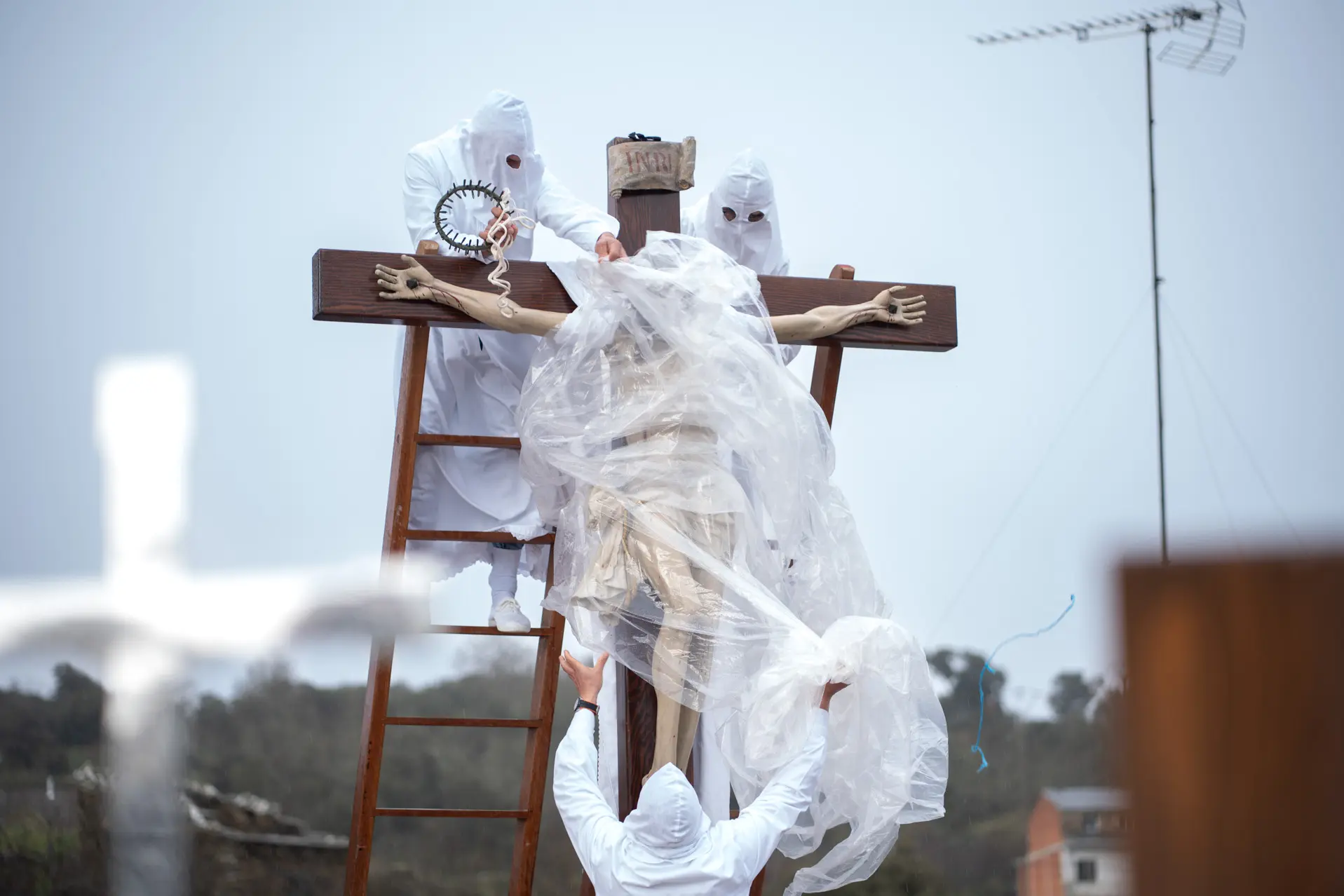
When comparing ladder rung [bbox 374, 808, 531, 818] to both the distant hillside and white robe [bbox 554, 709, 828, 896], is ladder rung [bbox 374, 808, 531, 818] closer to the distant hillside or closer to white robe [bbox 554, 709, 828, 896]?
white robe [bbox 554, 709, 828, 896]

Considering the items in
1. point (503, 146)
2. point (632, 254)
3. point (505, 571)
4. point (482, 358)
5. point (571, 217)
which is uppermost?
point (503, 146)

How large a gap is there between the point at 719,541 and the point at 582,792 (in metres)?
0.61

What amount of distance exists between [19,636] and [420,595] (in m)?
2.08

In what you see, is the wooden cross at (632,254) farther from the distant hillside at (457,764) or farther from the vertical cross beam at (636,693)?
the distant hillside at (457,764)

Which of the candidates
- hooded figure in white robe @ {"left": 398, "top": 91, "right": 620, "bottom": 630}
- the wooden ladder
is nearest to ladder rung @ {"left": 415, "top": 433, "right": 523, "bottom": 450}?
the wooden ladder

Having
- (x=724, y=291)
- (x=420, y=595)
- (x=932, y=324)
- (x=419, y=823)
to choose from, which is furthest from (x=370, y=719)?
(x=419, y=823)

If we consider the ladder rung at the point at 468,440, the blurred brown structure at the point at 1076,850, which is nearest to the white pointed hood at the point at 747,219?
the ladder rung at the point at 468,440

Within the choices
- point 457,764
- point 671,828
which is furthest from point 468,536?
point 457,764

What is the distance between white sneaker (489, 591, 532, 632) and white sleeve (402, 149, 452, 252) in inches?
36.3

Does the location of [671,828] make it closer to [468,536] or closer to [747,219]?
[468,536]

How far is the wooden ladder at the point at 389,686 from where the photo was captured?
3.63m

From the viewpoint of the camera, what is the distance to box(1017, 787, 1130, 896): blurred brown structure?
17.4ft

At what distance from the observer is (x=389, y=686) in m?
3.88

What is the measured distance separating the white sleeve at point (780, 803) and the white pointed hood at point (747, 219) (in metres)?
1.41
